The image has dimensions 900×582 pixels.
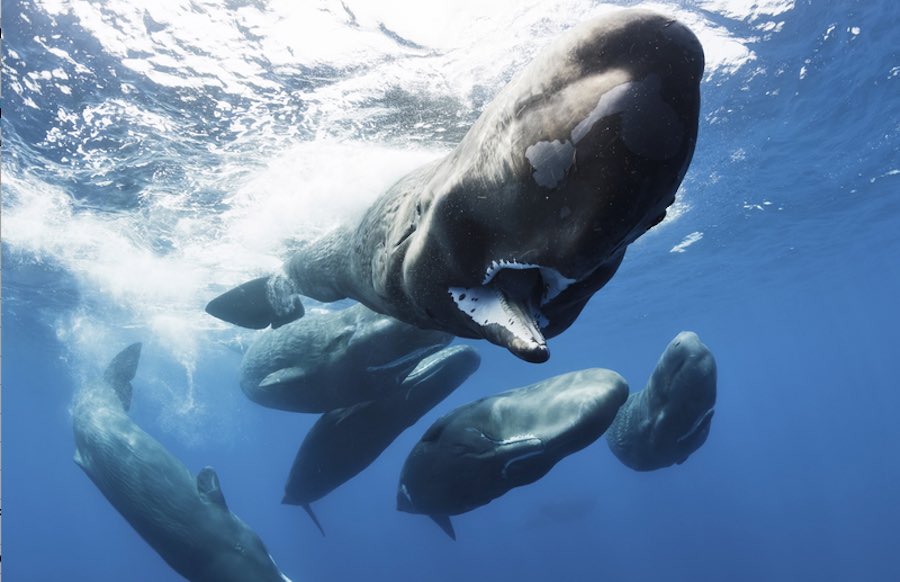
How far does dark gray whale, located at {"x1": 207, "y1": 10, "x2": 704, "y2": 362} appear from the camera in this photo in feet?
5.30

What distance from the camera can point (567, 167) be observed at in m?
1.73

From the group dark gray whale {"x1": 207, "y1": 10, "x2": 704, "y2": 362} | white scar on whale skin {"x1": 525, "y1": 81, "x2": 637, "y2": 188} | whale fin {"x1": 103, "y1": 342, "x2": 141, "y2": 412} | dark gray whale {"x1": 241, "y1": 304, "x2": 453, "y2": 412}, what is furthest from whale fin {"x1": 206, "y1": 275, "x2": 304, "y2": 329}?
whale fin {"x1": 103, "y1": 342, "x2": 141, "y2": 412}

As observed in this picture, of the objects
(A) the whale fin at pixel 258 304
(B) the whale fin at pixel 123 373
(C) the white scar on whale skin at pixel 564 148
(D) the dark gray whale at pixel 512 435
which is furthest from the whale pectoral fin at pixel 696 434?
(B) the whale fin at pixel 123 373

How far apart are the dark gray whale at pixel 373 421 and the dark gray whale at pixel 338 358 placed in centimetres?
22

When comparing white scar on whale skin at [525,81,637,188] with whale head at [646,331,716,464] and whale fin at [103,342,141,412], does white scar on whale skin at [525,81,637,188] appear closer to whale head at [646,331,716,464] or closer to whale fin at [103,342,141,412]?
whale head at [646,331,716,464]

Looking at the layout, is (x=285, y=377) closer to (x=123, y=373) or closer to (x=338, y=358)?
(x=338, y=358)

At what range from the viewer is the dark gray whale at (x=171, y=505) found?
10188 millimetres

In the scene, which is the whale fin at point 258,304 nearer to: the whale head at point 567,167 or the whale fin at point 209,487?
the whale fin at point 209,487

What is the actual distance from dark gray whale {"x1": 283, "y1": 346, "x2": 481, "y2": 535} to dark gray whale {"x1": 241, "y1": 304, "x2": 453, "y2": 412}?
22 cm

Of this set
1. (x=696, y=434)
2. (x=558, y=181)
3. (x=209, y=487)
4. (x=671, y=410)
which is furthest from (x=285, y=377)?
(x=558, y=181)

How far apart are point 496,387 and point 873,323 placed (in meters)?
51.1

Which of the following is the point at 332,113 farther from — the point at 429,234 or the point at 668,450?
the point at 429,234

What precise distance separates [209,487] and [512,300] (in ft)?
35.5

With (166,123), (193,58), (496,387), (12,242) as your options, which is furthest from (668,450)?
(496,387)
